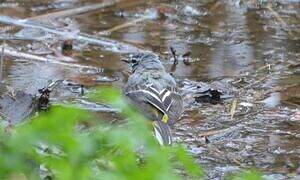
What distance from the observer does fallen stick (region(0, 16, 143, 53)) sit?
8.25 m

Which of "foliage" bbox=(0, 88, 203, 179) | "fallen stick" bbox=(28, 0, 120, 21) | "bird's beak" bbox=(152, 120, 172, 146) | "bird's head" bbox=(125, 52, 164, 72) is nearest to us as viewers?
"foliage" bbox=(0, 88, 203, 179)

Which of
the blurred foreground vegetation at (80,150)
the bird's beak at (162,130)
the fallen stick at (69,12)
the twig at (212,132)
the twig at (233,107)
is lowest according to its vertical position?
the twig at (233,107)

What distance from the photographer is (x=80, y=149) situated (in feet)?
7.29

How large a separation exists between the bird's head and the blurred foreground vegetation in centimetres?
442

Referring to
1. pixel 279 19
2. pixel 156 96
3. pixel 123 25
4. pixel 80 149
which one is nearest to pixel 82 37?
pixel 123 25

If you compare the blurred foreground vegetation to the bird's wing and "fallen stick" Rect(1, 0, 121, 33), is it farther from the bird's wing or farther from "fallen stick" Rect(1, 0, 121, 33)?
"fallen stick" Rect(1, 0, 121, 33)

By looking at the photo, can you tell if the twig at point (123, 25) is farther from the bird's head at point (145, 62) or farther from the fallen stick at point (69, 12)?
the bird's head at point (145, 62)

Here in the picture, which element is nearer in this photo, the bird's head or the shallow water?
the shallow water

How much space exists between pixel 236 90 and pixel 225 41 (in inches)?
58.9

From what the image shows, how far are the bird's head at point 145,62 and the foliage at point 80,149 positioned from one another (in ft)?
14.5

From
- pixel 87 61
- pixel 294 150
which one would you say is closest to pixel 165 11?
pixel 87 61

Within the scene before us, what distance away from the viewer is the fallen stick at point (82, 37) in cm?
825

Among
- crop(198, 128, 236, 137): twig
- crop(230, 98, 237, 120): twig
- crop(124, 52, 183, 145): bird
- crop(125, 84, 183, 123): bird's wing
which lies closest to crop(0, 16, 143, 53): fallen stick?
crop(124, 52, 183, 145): bird

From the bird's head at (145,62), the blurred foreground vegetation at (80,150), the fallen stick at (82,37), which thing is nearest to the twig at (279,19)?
the fallen stick at (82,37)
